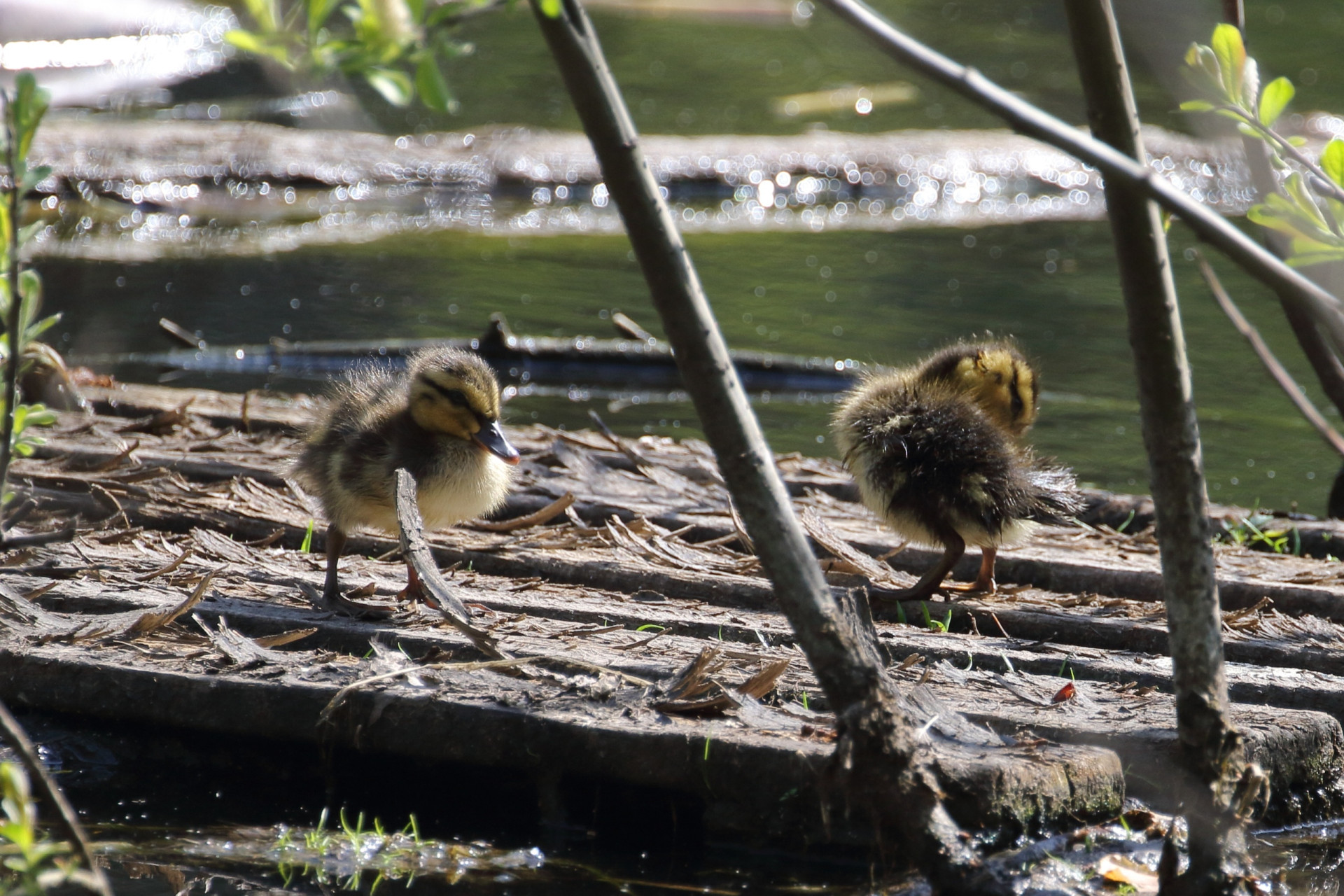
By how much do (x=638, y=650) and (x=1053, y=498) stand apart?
1.48m

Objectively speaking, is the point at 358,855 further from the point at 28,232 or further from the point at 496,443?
the point at 496,443

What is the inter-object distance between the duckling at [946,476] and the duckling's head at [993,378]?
0.22 meters

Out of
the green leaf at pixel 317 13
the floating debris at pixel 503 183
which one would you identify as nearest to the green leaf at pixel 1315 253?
the green leaf at pixel 317 13

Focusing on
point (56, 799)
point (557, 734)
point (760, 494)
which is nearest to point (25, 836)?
point (56, 799)

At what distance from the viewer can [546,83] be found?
68.3 feet

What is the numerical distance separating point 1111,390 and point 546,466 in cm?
450

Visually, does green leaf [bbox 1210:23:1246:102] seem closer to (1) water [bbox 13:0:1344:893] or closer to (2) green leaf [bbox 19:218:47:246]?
(1) water [bbox 13:0:1344:893]

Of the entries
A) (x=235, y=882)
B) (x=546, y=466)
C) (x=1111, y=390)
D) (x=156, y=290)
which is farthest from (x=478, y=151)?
(x=235, y=882)

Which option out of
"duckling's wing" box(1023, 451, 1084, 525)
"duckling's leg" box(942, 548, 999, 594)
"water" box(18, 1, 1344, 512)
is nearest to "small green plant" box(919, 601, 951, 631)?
"duckling's leg" box(942, 548, 999, 594)

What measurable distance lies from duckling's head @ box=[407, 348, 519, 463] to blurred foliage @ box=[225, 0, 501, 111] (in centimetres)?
239

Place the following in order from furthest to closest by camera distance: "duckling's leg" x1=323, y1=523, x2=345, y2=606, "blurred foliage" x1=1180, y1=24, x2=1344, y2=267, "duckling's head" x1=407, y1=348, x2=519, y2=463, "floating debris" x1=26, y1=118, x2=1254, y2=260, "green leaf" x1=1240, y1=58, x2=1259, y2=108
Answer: "floating debris" x1=26, y1=118, x2=1254, y2=260, "duckling's head" x1=407, y1=348, x2=519, y2=463, "duckling's leg" x1=323, y1=523, x2=345, y2=606, "green leaf" x1=1240, y1=58, x2=1259, y2=108, "blurred foliage" x1=1180, y1=24, x2=1344, y2=267

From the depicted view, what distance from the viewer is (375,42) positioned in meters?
1.96

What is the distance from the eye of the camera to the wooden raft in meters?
3.09

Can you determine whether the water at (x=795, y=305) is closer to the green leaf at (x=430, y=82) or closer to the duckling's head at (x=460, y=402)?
the duckling's head at (x=460, y=402)
